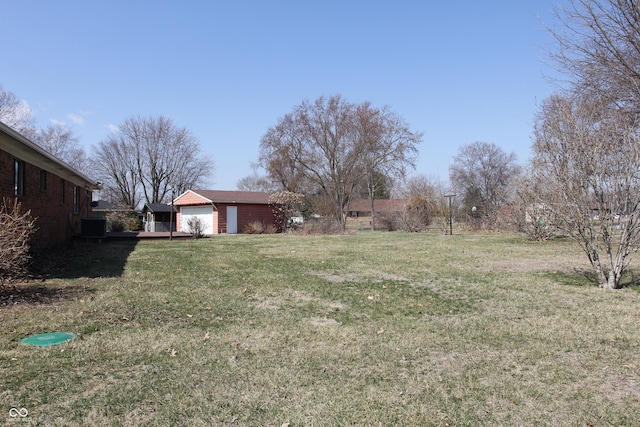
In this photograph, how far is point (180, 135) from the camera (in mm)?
48125

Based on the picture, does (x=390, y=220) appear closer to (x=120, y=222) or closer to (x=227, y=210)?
(x=227, y=210)

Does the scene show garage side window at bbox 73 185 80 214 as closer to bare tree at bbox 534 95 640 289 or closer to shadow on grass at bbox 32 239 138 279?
shadow on grass at bbox 32 239 138 279

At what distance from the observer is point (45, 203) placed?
13469 mm

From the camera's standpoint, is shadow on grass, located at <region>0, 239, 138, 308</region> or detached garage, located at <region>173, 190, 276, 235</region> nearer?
shadow on grass, located at <region>0, 239, 138, 308</region>

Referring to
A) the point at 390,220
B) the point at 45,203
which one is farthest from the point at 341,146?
the point at 45,203

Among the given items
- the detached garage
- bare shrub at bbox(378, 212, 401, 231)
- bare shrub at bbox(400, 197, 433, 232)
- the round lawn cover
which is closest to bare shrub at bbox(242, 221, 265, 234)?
the detached garage

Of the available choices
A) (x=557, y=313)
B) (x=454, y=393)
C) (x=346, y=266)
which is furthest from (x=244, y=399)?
(x=346, y=266)

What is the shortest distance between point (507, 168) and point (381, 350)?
5136cm

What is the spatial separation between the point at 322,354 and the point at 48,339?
114 inches

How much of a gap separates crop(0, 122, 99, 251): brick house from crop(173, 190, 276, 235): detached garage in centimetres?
1181

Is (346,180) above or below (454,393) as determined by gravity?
above

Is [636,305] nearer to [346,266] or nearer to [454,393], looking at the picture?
[454,393]

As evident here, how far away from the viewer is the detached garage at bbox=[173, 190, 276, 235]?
30.6 meters

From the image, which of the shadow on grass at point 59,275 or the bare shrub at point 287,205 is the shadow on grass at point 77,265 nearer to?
the shadow on grass at point 59,275
